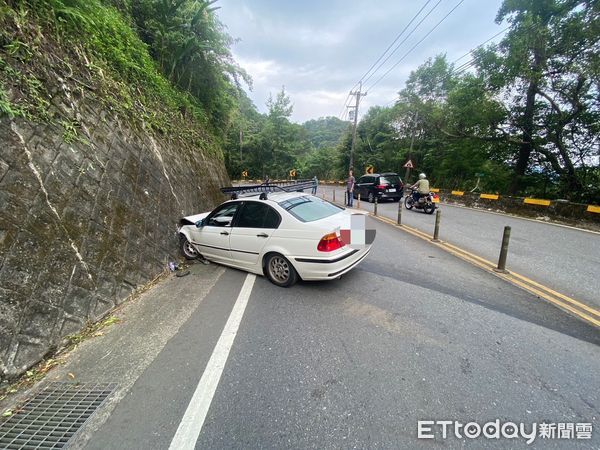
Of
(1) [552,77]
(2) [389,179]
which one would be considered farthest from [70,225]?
(1) [552,77]

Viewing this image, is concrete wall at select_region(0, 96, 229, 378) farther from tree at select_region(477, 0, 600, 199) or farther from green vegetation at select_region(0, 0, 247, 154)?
tree at select_region(477, 0, 600, 199)

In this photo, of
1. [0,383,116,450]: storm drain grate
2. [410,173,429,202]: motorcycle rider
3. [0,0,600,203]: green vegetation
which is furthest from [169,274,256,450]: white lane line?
[410,173,429,202]: motorcycle rider

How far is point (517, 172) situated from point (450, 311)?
17.6 meters

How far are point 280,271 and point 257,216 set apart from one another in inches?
41.8

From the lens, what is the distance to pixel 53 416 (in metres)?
2.14

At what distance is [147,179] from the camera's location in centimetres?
545

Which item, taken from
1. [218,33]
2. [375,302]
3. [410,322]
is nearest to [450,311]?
[410,322]

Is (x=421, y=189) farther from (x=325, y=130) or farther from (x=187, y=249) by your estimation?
(x=325, y=130)

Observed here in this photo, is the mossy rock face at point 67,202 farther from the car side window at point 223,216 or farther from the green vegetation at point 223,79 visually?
the car side window at point 223,216

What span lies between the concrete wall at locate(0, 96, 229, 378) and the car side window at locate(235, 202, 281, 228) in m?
1.92

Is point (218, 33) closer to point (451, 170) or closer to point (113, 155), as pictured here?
point (113, 155)

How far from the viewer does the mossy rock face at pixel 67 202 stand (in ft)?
9.23
